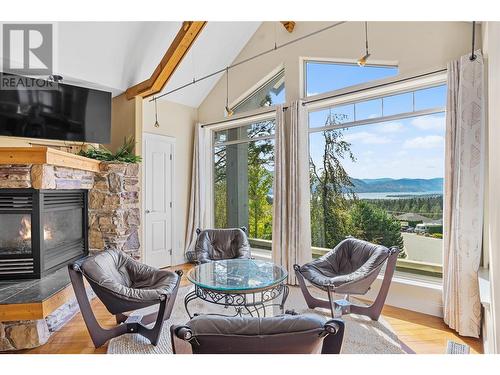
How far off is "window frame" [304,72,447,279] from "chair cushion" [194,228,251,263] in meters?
1.92

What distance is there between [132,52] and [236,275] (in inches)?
132

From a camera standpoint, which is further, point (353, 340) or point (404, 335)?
point (404, 335)

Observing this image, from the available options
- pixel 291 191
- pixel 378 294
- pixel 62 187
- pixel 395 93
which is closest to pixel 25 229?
pixel 62 187

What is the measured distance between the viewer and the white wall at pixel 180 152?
17.0 ft

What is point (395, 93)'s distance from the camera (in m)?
3.54

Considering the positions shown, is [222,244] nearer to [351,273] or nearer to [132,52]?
[351,273]

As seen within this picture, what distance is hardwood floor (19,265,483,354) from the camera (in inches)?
97.2

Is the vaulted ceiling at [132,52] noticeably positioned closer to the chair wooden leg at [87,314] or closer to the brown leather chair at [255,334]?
the chair wooden leg at [87,314]

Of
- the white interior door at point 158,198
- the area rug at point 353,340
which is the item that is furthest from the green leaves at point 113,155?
the area rug at point 353,340

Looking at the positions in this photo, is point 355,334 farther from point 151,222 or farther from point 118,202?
point 151,222

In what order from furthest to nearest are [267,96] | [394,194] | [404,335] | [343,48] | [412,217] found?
[267,96] < [343,48] < [394,194] < [412,217] < [404,335]

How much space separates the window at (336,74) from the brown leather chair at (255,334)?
323 cm

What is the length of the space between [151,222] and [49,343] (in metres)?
2.51

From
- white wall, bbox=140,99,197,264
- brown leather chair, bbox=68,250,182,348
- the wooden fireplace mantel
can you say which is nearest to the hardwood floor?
brown leather chair, bbox=68,250,182,348
